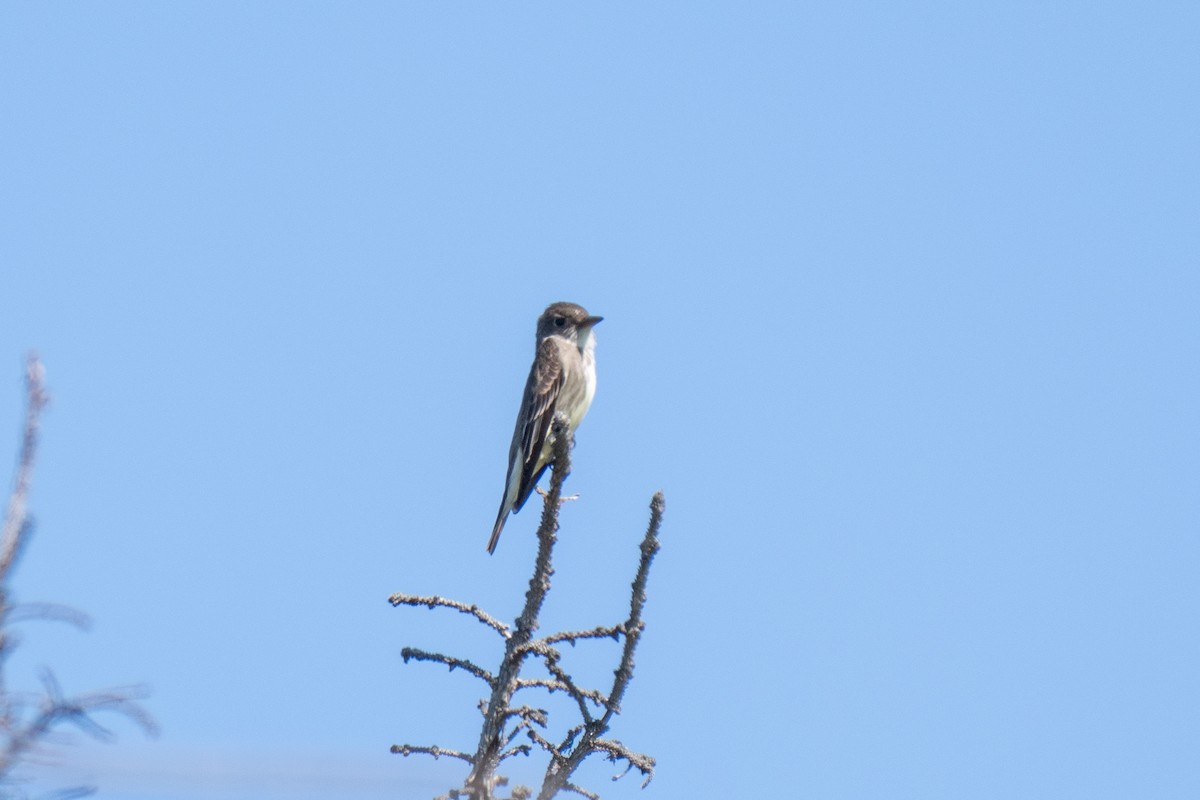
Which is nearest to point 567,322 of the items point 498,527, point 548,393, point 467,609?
point 548,393

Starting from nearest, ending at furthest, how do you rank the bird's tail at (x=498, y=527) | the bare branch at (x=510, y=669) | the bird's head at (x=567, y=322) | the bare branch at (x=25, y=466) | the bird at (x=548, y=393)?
the bare branch at (x=25, y=466) → the bare branch at (x=510, y=669) → the bird's tail at (x=498, y=527) → the bird at (x=548, y=393) → the bird's head at (x=567, y=322)

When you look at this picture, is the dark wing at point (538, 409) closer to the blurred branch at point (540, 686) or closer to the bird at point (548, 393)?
the bird at point (548, 393)

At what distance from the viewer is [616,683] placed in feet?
18.0

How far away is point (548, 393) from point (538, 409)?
257 millimetres

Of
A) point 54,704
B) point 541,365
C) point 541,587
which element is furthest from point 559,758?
point 541,365

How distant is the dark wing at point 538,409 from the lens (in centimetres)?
1067

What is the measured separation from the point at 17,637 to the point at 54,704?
0.53 ft

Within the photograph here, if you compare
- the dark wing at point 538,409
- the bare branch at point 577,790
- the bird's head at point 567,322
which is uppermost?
the bird's head at point 567,322

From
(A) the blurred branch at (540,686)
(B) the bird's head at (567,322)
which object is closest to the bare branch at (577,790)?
(A) the blurred branch at (540,686)

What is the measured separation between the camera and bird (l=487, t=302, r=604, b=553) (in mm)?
10609

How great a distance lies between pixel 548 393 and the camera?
11.4m

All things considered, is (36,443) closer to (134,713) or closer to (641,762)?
(134,713)

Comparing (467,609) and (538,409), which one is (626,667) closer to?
(467,609)

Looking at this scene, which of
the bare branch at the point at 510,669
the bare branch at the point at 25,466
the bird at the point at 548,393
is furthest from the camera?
the bird at the point at 548,393
